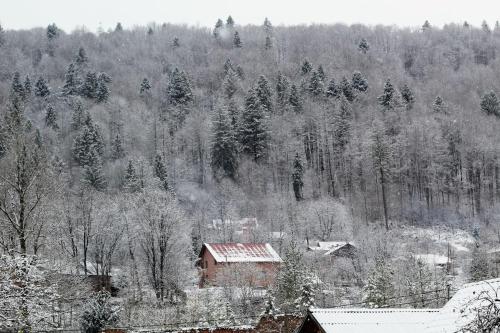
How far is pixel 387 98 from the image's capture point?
360 ft

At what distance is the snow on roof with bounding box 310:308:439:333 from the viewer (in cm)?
2186

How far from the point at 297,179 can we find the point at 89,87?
50.0 m

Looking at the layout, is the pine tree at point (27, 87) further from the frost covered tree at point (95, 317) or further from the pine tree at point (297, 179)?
the frost covered tree at point (95, 317)

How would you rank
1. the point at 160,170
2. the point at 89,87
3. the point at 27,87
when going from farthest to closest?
1. the point at 27,87
2. the point at 89,87
3. the point at 160,170

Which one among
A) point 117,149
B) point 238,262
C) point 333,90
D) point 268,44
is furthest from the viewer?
point 268,44

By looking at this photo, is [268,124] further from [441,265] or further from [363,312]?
[363,312]

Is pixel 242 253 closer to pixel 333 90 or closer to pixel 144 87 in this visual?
pixel 333 90

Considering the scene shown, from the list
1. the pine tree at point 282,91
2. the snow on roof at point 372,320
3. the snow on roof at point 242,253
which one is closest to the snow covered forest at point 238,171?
the pine tree at point 282,91

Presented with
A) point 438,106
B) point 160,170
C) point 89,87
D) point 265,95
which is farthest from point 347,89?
point 89,87

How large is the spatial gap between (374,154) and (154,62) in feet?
264

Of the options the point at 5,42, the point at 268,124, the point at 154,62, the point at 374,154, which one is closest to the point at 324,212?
the point at 374,154

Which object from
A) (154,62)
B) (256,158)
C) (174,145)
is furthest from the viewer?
(154,62)

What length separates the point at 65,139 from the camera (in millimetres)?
105062

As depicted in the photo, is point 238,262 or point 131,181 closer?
point 238,262
